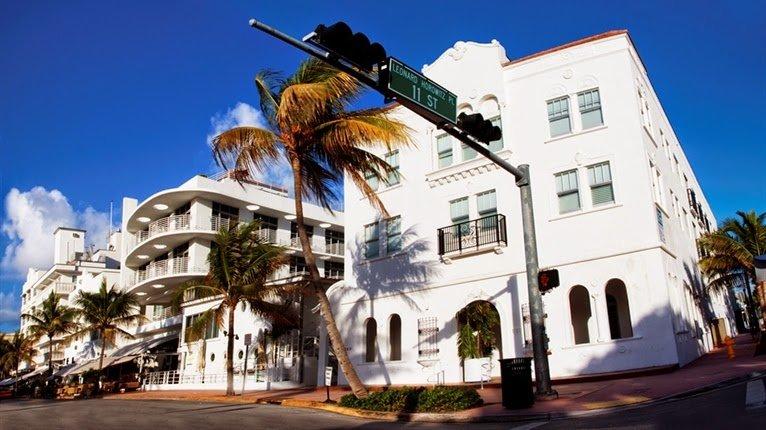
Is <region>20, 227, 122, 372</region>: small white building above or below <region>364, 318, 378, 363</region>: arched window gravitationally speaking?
above

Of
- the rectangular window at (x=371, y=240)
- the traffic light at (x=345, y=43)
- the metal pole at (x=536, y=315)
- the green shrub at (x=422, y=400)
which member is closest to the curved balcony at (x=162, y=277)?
the rectangular window at (x=371, y=240)

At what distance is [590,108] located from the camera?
20781 millimetres

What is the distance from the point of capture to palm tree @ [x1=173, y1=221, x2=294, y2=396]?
26.4m

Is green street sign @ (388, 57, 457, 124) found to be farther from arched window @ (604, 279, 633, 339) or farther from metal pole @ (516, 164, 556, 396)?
arched window @ (604, 279, 633, 339)

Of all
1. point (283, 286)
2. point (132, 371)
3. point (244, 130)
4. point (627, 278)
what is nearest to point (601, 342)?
point (627, 278)

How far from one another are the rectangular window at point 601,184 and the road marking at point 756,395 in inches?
342

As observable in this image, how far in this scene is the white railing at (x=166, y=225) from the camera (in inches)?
1694

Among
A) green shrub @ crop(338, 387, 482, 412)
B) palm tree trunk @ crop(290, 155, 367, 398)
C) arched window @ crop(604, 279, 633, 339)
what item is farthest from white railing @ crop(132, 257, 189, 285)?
green shrub @ crop(338, 387, 482, 412)

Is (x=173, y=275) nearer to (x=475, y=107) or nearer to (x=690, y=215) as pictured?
(x=475, y=107)

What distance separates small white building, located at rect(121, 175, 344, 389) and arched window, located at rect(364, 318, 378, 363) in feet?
15.4

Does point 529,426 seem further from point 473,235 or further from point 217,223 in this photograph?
point 217,223

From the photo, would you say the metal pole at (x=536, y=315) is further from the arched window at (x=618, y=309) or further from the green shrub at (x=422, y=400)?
the arched window at (x=618, y=309)

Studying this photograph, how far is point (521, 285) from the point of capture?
68.1 feet

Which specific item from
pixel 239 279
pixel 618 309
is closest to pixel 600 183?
pixel 618 309
